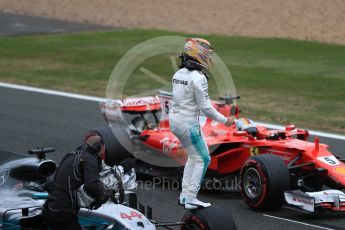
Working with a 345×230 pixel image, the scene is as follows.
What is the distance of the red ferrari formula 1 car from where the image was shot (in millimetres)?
11438

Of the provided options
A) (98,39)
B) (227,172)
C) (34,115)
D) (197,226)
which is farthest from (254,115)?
(98,39)

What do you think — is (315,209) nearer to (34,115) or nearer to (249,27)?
(34,115)

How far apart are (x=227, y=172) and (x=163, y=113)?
59.5 inches

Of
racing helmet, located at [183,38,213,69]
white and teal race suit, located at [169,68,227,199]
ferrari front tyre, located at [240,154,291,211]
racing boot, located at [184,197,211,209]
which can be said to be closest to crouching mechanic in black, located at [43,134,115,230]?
racing boot, located at [184,197,211,209]

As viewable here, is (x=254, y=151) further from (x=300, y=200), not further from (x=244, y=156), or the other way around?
(x=300, y=200)

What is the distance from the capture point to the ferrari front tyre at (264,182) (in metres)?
11.4

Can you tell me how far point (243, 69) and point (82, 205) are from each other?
15.9 meters

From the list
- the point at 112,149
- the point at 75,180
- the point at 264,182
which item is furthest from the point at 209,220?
the point at 112,149

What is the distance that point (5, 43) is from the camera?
28.9 meters

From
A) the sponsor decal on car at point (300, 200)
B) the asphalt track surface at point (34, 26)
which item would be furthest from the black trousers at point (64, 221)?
the asphalt track surface at point (34, 26)

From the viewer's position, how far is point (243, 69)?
24219 mm

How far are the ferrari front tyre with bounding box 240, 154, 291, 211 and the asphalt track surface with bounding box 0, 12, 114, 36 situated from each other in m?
20.2

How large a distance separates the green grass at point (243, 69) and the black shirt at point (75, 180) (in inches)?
363

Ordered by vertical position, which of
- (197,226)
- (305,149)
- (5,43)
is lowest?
(197,226)
